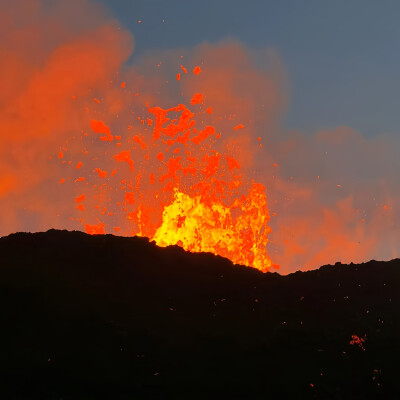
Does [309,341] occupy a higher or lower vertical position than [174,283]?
lower

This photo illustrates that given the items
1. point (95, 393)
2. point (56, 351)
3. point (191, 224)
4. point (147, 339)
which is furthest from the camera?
point (191, 224)

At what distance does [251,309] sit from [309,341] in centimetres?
358

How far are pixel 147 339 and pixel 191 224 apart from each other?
644 inches

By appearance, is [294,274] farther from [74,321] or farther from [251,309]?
[74,321]

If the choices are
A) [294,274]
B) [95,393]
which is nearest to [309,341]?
[294,274]

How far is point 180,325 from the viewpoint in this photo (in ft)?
92.0

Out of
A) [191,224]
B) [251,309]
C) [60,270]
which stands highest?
[191,224]

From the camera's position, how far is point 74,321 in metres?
27.6

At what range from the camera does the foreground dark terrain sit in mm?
23969

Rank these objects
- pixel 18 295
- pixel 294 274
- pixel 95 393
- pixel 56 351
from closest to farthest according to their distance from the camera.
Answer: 1. pixel 95 393
2. pixel 56 351
3. pixel 18 295
4. pixel 294 274

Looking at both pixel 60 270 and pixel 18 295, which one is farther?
pixel 60 270

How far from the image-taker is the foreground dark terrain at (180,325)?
23969 mm

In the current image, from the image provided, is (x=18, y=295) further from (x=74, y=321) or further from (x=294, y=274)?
(x=294, y=274)

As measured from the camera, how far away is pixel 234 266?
33.8 m
